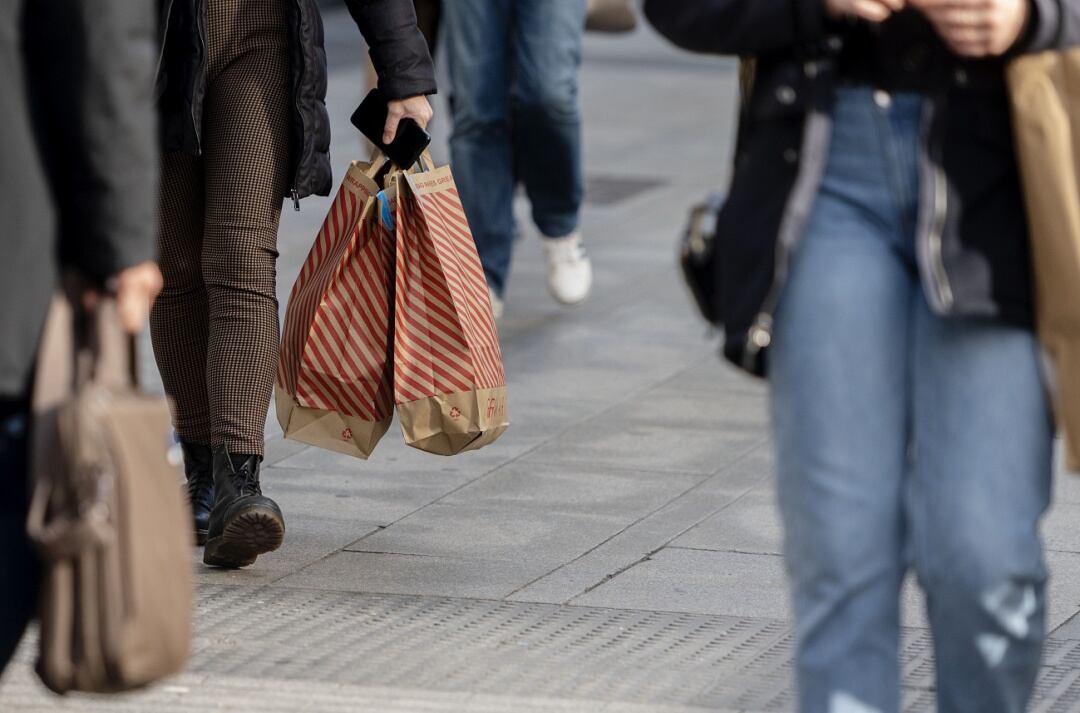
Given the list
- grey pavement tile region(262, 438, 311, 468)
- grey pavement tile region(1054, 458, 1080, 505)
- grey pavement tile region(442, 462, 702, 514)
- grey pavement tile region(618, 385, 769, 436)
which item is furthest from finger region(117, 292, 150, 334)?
grey pavement tile region(618, 385, 769, 436)

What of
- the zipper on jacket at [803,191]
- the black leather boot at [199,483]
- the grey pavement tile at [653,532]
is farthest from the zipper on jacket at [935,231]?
the black leather boot at [199,483]

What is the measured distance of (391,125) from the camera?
182 inches

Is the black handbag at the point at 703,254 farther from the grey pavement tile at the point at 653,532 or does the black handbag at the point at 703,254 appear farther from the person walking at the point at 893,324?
the grey pavement tile at the point at 653,532

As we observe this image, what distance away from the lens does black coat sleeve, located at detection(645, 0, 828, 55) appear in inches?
103

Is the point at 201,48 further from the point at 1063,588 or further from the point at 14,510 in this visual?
the point at 1063,588

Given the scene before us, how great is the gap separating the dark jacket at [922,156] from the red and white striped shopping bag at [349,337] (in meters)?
1.88

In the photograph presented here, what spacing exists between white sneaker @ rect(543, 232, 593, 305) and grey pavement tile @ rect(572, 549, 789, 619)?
268 centimetres

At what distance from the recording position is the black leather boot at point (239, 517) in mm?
4367

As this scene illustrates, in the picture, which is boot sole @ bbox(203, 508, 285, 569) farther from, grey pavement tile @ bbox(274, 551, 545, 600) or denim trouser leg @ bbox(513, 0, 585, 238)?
denim trouser leg @ bbox(513, 0, 585, 238)

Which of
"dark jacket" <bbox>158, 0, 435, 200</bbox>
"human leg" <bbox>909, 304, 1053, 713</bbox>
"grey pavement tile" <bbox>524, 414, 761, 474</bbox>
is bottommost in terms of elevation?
"grey pavement tile" <bbox>524, 414, 761, 474</bbox>

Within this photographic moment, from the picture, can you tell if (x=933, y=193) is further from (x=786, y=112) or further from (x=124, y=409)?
(x=124, y=409)

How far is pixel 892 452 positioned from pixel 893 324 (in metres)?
0.17

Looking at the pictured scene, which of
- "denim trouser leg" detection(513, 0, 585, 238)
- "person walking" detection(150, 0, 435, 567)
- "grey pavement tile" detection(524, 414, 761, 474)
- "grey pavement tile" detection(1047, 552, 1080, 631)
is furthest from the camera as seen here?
"denim trouser leg" detection(513, 0, 585, 238)

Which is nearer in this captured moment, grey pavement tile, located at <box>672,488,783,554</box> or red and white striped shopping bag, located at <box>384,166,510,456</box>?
red and white striped shopping bag, located at <box>384,166,510,456</box>
